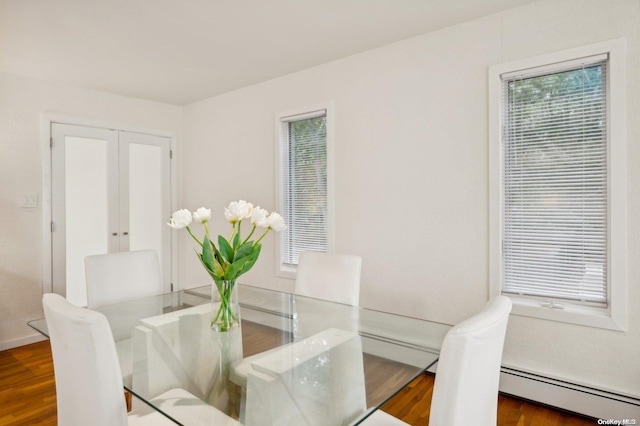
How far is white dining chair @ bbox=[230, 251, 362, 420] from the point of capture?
2369mm

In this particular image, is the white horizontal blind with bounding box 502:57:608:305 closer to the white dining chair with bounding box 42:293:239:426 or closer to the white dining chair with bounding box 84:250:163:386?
the white dining chair with bounding box 42:293:239:426

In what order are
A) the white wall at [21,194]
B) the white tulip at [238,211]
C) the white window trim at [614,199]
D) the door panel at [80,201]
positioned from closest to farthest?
the white tulip at [238,211] < the white window trim at [614,199] < the white wall at [21,194] < the door panel at [80,201]

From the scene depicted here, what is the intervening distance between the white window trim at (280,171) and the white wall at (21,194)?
2229 millimetres

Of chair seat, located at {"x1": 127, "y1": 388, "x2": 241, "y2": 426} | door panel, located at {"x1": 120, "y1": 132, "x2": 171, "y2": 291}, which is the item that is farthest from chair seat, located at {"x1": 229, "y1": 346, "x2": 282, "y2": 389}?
door panel, located at {"x1": 120, "y1": 132, "x2": 171, "y2": 291}

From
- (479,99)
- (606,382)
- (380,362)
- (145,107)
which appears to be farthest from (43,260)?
(606,382)

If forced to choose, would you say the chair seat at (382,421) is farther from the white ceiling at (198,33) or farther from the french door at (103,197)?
the french door at (103,197)

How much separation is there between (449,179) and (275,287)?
80.9 inches

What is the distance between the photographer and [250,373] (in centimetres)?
139

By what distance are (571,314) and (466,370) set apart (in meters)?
1.70

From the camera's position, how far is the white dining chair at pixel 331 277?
2369 mm

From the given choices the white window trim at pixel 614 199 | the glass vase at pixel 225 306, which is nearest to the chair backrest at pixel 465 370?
the glass vase at pixel 225 306

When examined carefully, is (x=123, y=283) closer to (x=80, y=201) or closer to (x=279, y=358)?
(x=279, y=358)

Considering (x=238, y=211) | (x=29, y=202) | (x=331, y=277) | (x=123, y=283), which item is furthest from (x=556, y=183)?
(x=29, y=202)

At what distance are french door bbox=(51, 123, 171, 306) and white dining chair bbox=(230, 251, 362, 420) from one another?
8.73 ft
